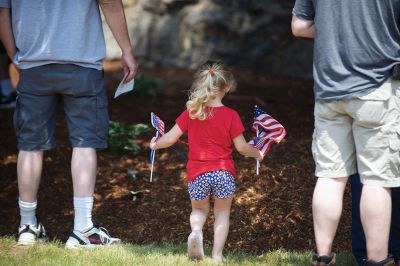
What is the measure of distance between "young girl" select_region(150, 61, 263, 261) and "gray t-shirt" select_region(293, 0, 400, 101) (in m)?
0.62

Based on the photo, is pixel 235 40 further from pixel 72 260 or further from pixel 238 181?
pixel 72 260

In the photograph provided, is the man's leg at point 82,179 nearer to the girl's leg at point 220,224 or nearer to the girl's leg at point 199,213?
the girl's leg at point 199,213

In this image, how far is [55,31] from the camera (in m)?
4.88

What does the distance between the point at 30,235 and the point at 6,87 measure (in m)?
4.37

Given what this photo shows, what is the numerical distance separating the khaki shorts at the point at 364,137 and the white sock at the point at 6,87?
5.64 meters

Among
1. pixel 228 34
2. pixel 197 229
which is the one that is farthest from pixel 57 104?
pixel 228 34

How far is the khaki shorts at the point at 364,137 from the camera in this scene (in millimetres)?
4008

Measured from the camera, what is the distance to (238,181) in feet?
19.8

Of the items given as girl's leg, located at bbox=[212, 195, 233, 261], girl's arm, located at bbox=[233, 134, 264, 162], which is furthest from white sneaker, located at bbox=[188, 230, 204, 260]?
girl's arm, located at bbox=[233, 134, 264, 162]

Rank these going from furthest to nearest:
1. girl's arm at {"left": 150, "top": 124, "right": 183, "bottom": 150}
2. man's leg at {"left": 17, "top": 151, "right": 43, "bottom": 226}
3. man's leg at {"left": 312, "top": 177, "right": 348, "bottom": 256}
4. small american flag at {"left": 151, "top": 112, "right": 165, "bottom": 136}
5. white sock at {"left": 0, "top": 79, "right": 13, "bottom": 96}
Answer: white sock at {"left": 0, "top": 79, "right": 13, "bottom": 96}, man's leg at {"left": 17, "top": 151, "right": 43, "bottom": 226}, small american flag at {"left": 151, "top": 112, "right": 165, "bottom": 136}, girl's arm at {"left": 150, "top": 124, "right": 183, "bottom": 150}, man's leg at {"left": 312, "top": 177, "right": 348, "bottom": 256}

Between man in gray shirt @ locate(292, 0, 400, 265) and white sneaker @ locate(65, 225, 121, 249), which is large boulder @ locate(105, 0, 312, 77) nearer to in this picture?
white sneaker @ locate(65, 225, 121, 249)

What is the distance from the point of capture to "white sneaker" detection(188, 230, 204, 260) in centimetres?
446

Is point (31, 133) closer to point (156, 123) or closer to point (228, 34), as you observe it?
point (156, 123)

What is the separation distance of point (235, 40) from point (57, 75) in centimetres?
607
